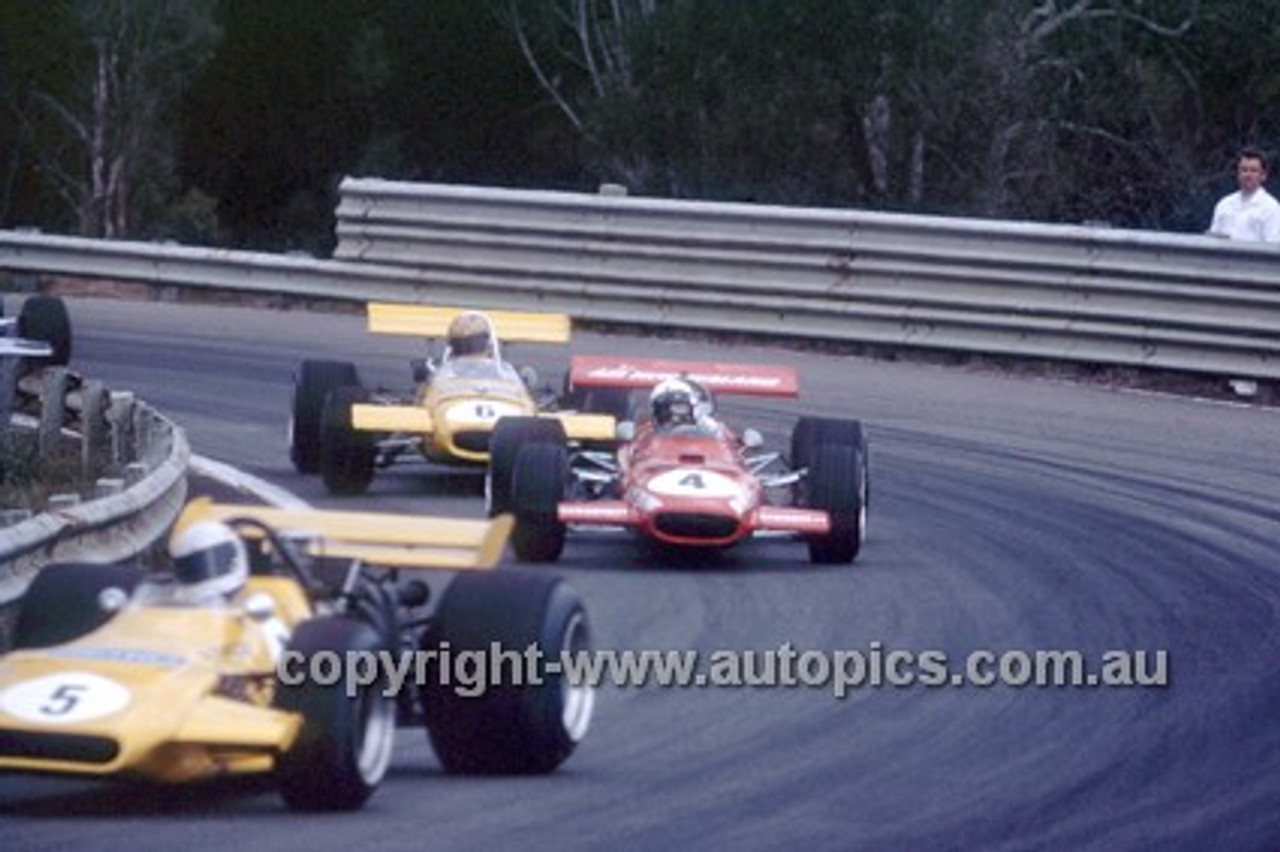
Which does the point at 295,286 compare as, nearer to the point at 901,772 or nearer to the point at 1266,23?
the point at 1266,23

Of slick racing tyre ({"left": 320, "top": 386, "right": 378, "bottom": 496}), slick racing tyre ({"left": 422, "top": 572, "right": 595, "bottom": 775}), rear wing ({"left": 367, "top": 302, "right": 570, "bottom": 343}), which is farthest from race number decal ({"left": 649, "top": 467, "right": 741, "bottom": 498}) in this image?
slick racing tyre ({"left": 422, "top": 572, "right": 595, "bottom": 775})

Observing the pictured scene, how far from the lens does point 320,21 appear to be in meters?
44.3

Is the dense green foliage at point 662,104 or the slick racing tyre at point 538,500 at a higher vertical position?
the dense green foliage at point 662,104

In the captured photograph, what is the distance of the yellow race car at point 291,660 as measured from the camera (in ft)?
29.5

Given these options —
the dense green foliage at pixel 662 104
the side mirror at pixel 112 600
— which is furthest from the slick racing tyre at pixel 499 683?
the dense green foliage at pixel 662 104

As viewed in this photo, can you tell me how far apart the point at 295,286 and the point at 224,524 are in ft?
55.5

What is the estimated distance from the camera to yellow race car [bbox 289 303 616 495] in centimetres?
1759

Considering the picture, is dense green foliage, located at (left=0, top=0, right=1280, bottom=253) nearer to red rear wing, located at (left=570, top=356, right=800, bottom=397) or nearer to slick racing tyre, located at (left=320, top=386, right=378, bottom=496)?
red rear wing, located at (left=570, top=356, right=800, bottom=397)

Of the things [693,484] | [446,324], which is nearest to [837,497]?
[693,484]

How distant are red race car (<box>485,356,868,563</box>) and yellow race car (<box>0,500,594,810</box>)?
4.29 metres

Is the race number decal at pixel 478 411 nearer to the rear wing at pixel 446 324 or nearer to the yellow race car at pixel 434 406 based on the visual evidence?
the yellow race car at pixel 434 406

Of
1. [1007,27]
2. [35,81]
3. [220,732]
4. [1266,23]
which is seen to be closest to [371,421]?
[220,732]

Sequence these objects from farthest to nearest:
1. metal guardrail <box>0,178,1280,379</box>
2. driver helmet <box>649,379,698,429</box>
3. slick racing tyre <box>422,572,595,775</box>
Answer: metal guardrail <box>0,178,1280,379</box> → driver helmet <box>649,379,698,429</box> → slick racing tyre <box>422,572,595,775</box>

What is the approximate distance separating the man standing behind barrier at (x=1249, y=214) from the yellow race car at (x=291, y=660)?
1342 centimetres
